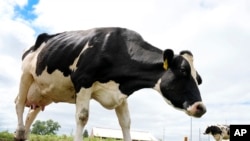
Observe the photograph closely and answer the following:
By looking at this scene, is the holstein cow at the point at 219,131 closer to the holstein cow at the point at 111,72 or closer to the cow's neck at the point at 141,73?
the holstein cow at the point at 111,72

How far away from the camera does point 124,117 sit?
24.8ft

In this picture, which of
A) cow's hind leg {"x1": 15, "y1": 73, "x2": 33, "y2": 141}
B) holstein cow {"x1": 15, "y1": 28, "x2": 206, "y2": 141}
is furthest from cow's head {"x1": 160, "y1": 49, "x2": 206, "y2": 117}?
cow's hind leg {"x1": 15, "y1": 73, "x2": 33, "y2": 141}

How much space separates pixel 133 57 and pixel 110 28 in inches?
35.2

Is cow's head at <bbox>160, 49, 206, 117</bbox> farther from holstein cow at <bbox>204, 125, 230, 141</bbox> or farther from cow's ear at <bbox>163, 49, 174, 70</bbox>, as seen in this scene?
holstein cow at <bbox>204, 125, 230, 141</bbox>

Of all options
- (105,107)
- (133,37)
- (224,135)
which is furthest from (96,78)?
(224,135)

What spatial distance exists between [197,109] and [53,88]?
2.78 metres

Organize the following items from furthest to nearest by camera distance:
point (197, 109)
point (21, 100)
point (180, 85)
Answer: point (21, 100) → point (180, 85) → point (197, 109)

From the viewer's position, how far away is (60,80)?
7.43 m

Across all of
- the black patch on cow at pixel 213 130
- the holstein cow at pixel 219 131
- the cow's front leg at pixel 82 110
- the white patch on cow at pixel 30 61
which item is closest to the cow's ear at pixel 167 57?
the cow's front leg at pixel 82 110

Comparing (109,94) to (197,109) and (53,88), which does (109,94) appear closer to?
(53,88)

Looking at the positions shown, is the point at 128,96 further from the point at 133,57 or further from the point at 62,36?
the point at 62,36

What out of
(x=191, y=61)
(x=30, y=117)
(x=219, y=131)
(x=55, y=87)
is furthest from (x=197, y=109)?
(x=219, y=131)

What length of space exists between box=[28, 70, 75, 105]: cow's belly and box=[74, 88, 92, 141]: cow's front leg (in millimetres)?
517

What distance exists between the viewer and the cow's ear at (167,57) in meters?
6.53
